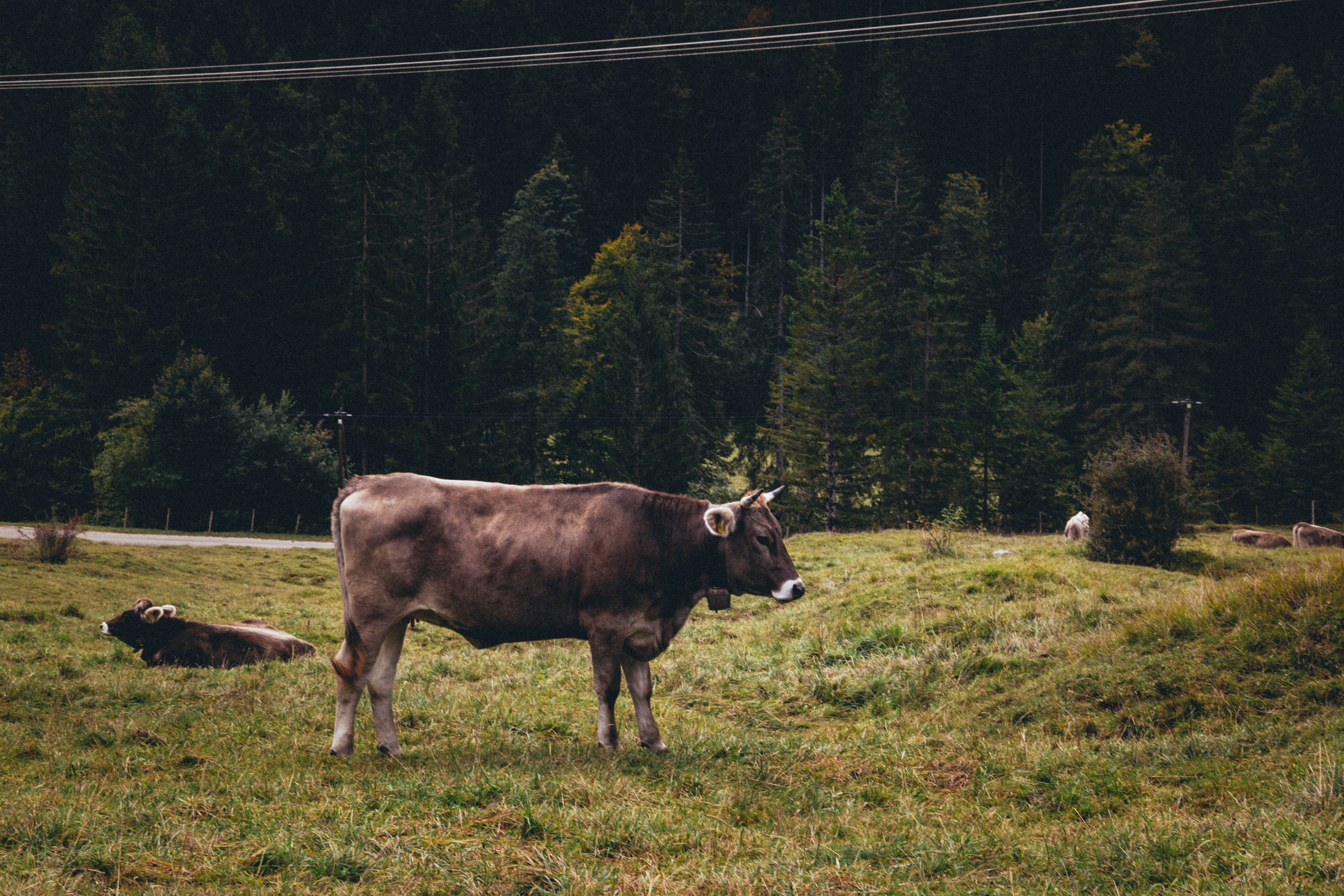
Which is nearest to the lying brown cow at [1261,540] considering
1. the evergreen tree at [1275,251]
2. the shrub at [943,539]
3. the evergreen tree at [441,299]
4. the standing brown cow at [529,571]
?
the shrub at [943,539]

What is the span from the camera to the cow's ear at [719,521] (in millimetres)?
8719

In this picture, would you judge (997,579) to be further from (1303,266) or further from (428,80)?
(428,80)

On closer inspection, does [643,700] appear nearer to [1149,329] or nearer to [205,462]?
[205,462]

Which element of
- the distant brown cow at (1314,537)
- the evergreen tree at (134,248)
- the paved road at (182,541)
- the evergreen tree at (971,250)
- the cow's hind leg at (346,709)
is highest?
the evergreen tree at (971,250)

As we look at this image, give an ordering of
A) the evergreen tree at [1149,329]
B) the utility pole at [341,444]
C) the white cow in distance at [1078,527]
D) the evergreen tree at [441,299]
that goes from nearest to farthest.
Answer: the white cow in distance at [1078,527] < the utility pole at [341,444] < the evergreen tree at [441,299] < the evergreen tree at [1149,329]

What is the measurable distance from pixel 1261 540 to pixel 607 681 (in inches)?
1141

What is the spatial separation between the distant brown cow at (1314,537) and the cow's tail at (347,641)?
3321 cm

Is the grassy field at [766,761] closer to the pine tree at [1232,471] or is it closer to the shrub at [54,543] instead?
the shrub at [54,543]

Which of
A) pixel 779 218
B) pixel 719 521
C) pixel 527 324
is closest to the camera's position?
pixel 719 521

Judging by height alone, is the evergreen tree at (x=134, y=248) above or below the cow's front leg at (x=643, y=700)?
above

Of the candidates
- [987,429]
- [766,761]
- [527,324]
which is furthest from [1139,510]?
[527,324]

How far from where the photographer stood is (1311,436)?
55906 mm

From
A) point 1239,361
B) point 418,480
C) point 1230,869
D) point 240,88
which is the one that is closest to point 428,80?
point 240,88

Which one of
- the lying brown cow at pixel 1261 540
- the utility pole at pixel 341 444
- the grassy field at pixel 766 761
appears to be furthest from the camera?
→ the utility pole at pixel 341 444
